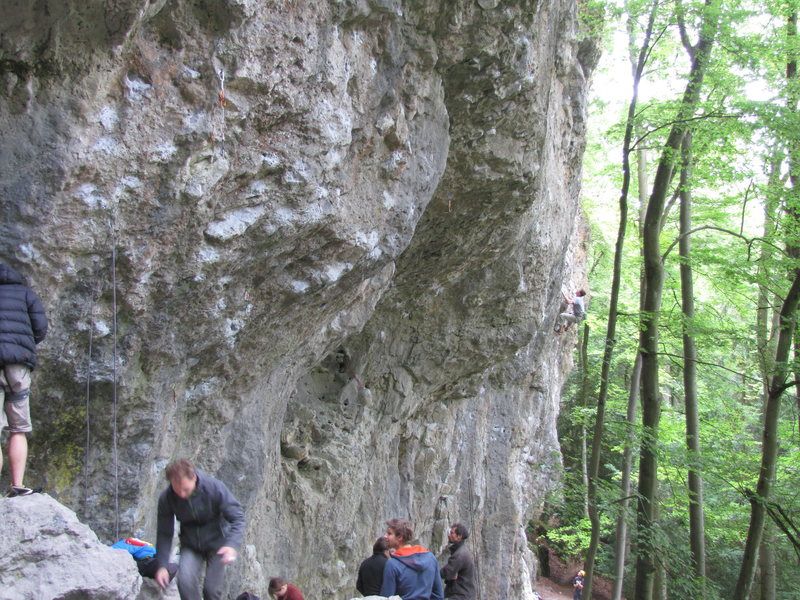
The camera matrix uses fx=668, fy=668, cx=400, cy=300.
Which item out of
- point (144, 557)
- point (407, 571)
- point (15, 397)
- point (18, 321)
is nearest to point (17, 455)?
point (15, 397)

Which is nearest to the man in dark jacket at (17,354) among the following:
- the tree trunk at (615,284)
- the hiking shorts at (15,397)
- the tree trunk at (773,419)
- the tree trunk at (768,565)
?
the hiking shorts at (15,397)

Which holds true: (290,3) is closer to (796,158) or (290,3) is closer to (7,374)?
(7,374)

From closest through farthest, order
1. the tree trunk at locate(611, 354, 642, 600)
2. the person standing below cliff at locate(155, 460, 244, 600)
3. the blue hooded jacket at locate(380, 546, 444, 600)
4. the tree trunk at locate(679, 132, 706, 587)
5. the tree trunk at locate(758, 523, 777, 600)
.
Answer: the person standing below cliff at locate(155, 460, 244, 600), the blue hooded jacket at locate(380, 546, 444, 600), the tree trunk at locate(611, 354, 642, 600), the tree trunk at locate(679, 132, 706, 587), the tree trunk at locate(758, 523, 777, 600)

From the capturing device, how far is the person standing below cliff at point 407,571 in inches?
183

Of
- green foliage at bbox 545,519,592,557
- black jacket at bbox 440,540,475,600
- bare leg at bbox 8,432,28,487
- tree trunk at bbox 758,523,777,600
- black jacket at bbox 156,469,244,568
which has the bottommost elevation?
green foliage at bbox 545,519,592,557

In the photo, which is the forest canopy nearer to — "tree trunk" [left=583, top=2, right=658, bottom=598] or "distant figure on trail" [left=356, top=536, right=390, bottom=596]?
"tree trunk" [left=583, top=2, right=658, bottom=598]

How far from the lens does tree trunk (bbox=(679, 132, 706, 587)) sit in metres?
10.6

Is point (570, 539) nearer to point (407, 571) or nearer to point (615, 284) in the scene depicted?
point (615, 284)

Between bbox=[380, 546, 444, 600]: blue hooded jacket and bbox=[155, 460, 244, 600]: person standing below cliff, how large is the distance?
1.20 meters

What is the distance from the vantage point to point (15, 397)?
12.6 feet

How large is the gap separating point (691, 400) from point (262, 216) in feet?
32.4

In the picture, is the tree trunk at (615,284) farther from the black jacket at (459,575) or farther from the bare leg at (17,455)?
the bare leg at (17,455)

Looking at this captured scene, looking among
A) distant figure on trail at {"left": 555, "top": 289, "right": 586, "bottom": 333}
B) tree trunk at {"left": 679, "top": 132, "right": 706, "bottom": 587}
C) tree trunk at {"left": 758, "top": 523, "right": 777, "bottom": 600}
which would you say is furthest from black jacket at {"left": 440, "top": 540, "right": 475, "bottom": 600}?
distant figure on trail at {"left": 555, "top": 289, "right": 586, "bottom": 333}

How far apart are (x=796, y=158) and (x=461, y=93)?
20.8ft
